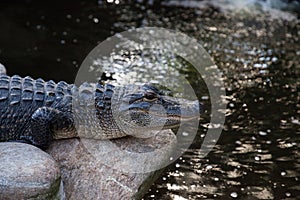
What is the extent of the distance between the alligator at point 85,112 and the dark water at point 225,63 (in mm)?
780

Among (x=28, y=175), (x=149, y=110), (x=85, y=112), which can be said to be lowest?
(x=28, y=175)

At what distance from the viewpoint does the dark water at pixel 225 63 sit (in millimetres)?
5156

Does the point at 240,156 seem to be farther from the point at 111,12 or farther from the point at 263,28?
the point at 111,12

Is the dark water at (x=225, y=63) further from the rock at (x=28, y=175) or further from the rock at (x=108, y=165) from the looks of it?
the rock at (x=28, y=175)

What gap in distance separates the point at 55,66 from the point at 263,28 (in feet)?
12.6

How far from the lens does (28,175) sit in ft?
12.5

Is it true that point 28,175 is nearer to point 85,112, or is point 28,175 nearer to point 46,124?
point 46,124

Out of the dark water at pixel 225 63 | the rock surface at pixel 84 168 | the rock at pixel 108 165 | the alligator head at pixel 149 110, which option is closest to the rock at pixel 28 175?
the rock surface at pixel 84 168

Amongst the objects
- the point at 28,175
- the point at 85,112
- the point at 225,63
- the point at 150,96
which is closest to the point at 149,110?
the point at 150,96

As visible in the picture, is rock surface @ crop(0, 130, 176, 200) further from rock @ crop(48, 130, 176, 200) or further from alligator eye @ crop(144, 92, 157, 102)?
alligator eye @ crop(144, 92, 157, 102)

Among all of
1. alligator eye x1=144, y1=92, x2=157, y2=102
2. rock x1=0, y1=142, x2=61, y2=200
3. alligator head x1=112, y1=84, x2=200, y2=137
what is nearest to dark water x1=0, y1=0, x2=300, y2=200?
alligator head x1=112, y1=84, x2=200, y2=137

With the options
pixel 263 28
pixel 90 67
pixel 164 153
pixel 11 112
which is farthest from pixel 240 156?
pixel 263 28

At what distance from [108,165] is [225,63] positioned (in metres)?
3.95

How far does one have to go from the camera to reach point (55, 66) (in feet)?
25.0
